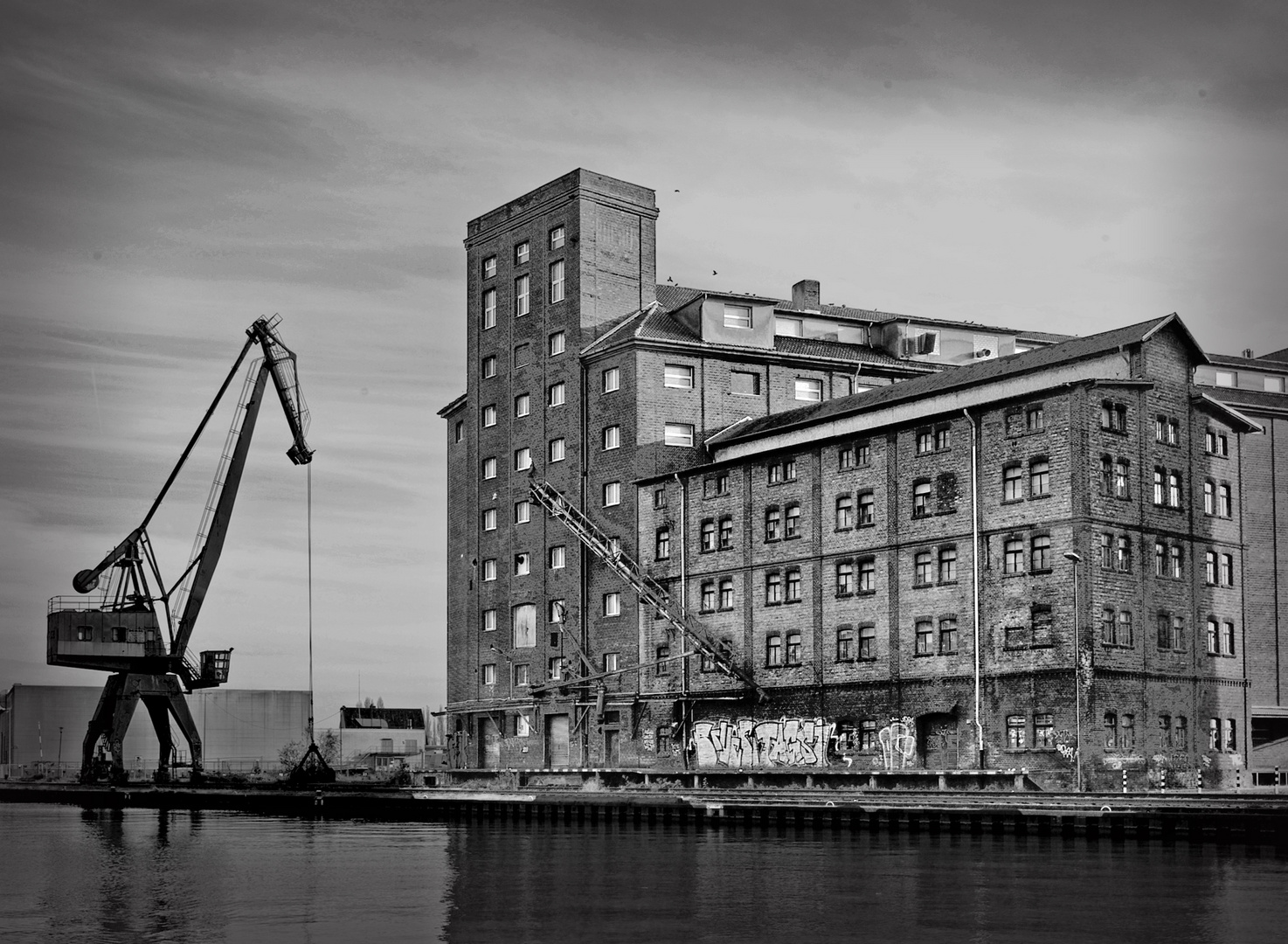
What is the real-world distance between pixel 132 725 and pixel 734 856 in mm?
103855

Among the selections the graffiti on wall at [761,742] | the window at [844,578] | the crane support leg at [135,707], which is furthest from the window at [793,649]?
the crane support leg at [135,707]

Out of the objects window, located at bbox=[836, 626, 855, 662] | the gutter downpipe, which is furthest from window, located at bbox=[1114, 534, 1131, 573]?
window, located at bbox=[836, 626, 855, 662]

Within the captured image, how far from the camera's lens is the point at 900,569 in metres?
60.4

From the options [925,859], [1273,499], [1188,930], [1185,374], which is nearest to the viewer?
[1188,930]

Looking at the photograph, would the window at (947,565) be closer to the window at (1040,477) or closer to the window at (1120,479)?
the window at (1040,477)

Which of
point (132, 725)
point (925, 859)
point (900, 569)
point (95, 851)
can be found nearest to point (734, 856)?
point (925, 859)

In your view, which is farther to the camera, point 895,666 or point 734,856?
point 895,666

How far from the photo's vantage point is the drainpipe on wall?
69312 millimetres

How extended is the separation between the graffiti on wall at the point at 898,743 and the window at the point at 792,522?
8.92 m

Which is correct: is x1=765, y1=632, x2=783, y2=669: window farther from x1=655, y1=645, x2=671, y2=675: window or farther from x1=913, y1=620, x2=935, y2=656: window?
x1=913, y1=620, x2=935, y2=656: window

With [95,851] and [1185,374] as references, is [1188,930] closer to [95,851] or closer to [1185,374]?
[1185,374]

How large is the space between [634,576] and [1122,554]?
76.1 feet

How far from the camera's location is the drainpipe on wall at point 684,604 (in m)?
69.3

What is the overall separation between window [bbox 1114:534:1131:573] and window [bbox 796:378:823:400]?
23.5 m
